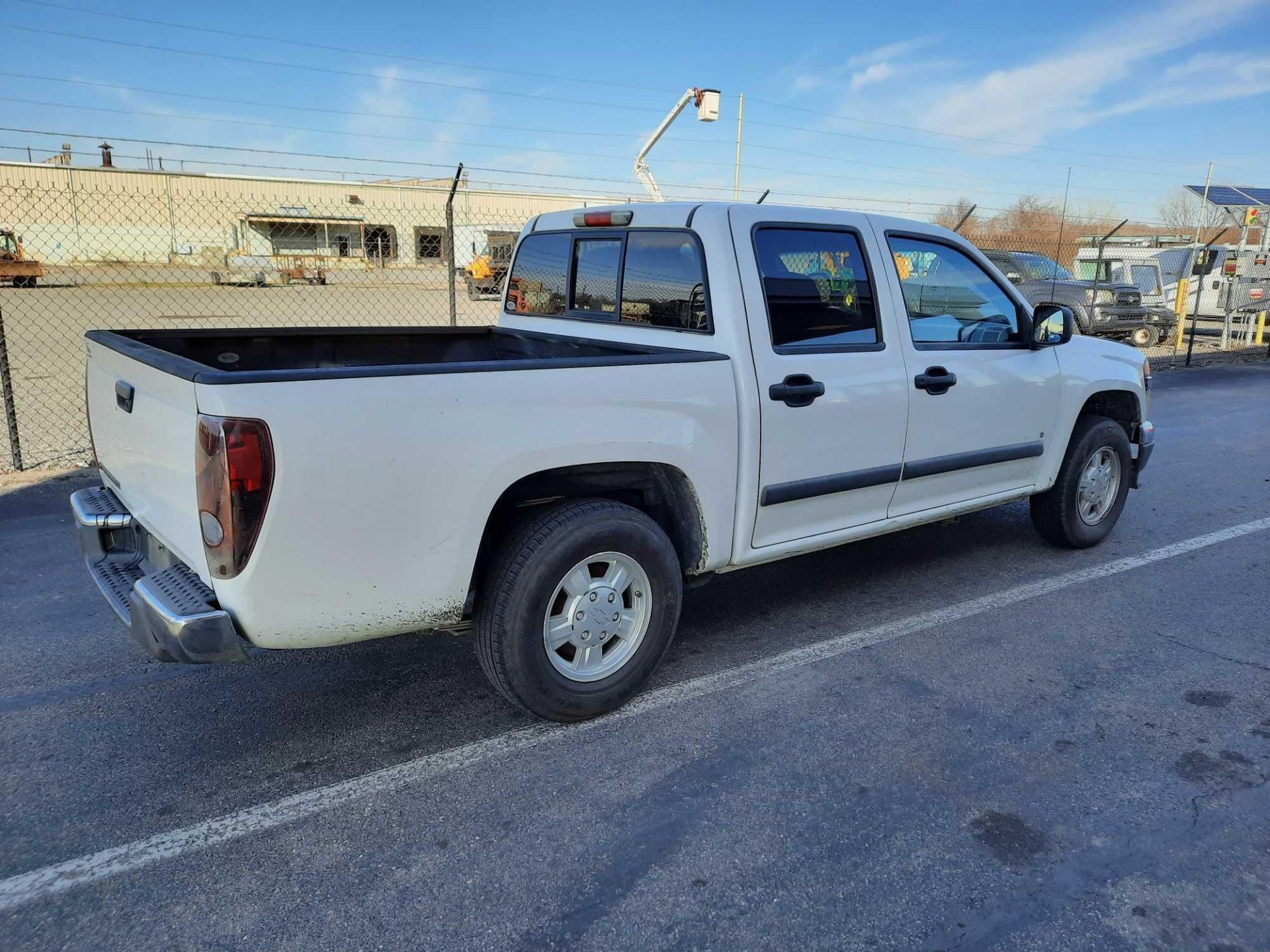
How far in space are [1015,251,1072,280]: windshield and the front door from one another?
12.5 metres

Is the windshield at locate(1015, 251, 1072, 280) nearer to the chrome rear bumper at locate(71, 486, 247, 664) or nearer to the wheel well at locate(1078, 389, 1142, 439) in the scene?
the wheel well at locate(1078, 389, 1142, 439)

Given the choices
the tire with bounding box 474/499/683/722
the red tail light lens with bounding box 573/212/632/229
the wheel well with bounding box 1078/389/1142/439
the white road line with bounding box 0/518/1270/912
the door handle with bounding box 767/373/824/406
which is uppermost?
the red tail light lens with bounding box 573/212/632/229

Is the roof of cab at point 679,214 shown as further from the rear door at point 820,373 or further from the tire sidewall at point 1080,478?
the tire sidewall at point 1080,478

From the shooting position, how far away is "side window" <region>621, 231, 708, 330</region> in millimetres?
3682

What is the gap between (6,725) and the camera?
324 centimetres

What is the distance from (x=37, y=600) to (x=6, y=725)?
1.33 m

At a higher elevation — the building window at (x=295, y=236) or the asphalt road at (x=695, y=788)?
the building window at (x=295, y=236)

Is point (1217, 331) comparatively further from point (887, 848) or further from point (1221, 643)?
point (887, 848)

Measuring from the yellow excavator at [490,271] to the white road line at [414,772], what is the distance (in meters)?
6.67

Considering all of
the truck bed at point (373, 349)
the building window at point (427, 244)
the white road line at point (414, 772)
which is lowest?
the white road line at point (414, 772)

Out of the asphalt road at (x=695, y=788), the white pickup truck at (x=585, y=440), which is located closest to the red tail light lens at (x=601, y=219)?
the white pickup truck at (x=585, y=440)

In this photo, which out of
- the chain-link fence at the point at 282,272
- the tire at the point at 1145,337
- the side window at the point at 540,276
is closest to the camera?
the side window at the point at 540,276

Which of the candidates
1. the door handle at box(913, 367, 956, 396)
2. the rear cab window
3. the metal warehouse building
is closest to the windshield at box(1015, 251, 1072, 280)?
the door handle at box(913, 367, 956, 396)

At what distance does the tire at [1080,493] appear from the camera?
16.7 feet
